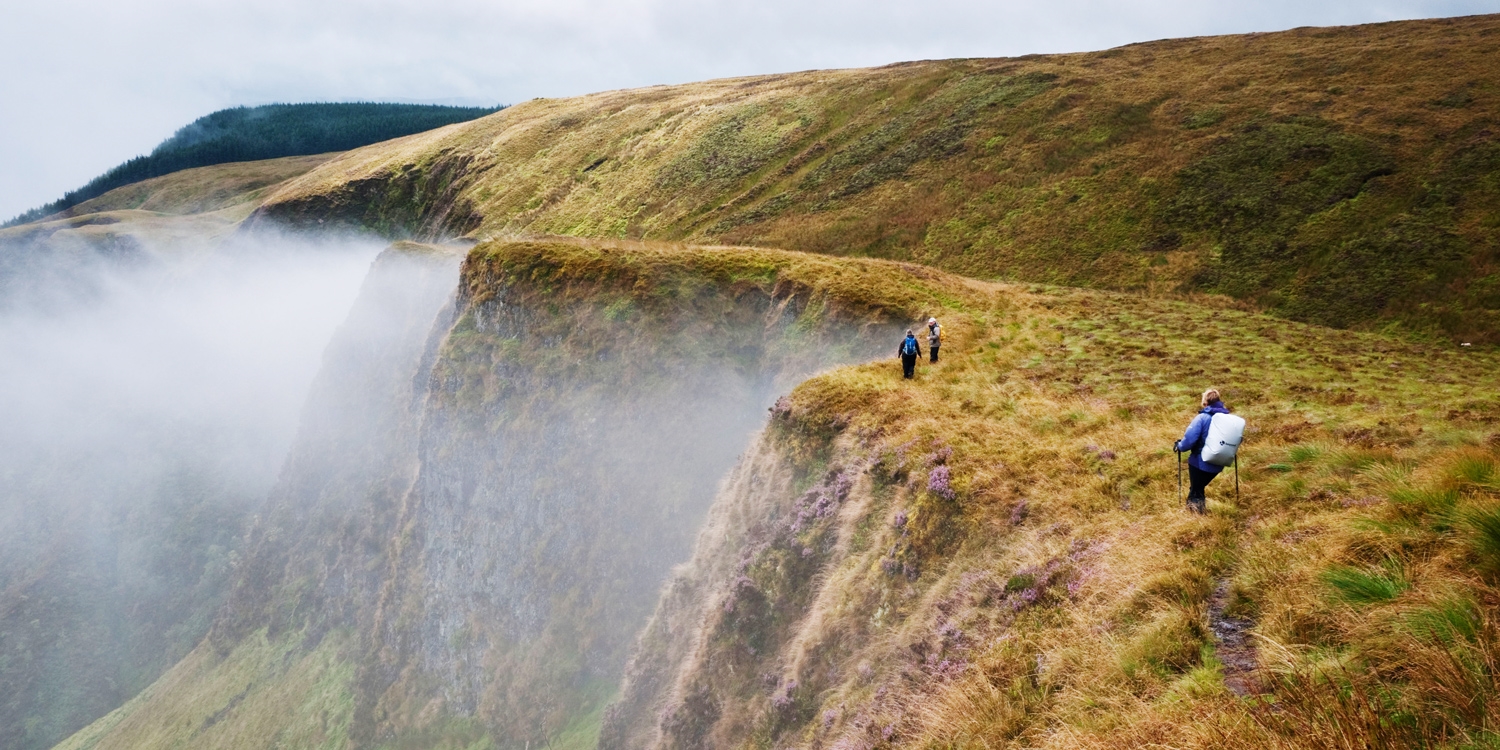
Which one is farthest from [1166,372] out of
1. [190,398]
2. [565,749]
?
[190,398]

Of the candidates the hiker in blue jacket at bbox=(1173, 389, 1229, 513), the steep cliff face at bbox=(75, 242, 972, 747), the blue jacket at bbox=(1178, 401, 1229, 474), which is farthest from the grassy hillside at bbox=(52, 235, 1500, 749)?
the blue jacket at bbox=(1178, 401, 1229, 474)

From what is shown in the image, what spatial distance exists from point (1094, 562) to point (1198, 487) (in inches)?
102

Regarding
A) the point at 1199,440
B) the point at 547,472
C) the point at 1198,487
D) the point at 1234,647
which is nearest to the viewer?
the point at 1234,647

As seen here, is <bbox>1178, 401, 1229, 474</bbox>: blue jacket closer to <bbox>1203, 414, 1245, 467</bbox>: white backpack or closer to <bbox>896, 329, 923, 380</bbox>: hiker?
<bbox>1203, 414, 1245, 467</bbox>: white backpack

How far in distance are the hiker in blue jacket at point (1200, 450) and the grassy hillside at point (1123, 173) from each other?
40.2 meters

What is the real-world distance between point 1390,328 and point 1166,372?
81.3 feet

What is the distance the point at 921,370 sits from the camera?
3058cm

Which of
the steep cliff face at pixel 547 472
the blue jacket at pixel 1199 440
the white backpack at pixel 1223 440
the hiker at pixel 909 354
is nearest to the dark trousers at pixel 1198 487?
the blue jacket at pixel 1199 440

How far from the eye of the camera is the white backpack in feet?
43.8

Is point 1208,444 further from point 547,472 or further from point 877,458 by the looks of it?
point 547,472

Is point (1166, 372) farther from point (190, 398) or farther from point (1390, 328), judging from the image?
point (190, 398)

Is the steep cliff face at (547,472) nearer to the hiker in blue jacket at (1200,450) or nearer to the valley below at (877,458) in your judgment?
the valley below at (877,458)

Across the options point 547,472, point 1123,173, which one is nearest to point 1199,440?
point 547,472

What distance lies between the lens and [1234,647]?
10367 mm
